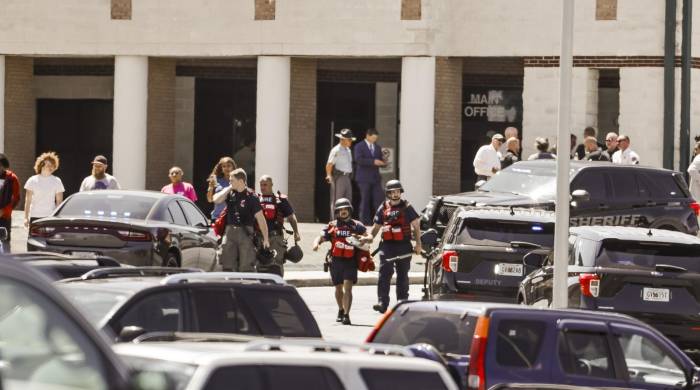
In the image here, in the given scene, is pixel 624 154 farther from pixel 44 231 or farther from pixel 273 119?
pixel 44 231

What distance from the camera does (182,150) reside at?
39719mm

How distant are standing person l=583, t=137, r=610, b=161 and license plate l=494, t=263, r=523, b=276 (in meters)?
11.6

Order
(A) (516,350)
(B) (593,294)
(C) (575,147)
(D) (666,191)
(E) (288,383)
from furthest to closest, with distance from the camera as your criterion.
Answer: (C) (575,147), (D) (666,191), (B) (593,294), (A) (516,350), (E) (288,383)

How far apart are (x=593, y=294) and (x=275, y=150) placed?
20.1 metres

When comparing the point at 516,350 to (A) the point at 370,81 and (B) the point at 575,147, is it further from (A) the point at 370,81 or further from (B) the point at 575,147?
(A) the point at 370,81

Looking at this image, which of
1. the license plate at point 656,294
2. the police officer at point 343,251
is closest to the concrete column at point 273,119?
the police officer at point 343,251

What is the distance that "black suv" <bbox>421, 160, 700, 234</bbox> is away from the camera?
25.6 metres

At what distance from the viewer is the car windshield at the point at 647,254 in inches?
674

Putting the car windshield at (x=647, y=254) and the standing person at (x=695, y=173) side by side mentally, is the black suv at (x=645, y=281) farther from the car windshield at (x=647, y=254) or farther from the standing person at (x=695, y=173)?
the standing person at (x=695, y=173)

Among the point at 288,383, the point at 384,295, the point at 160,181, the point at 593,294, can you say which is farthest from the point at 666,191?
the point at 288,383

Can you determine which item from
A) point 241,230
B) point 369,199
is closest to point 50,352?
point 241,230

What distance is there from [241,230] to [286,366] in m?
15.1

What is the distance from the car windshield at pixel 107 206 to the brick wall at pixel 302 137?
Answer: 616 inches

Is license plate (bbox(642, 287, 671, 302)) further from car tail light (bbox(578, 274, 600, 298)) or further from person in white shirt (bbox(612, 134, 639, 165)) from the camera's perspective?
person in white shirt (bbox(612, 134, 639, 165))
